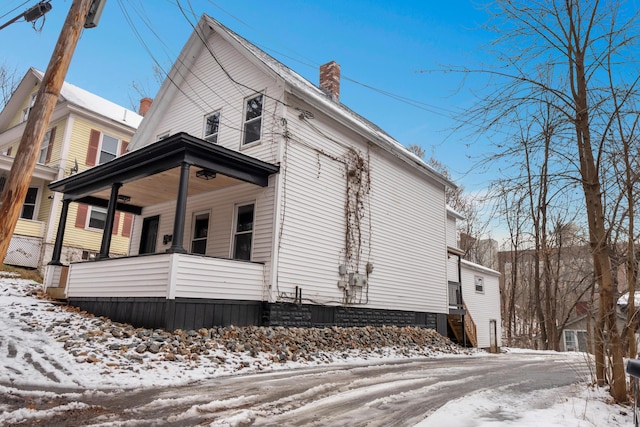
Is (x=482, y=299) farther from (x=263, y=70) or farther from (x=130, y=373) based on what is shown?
(x=130, y=373)

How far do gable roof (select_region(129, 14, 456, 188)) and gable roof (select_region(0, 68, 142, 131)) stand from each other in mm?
5196

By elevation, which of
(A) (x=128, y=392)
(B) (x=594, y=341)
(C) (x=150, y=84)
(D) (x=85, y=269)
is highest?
(C) (x=150, y=84)

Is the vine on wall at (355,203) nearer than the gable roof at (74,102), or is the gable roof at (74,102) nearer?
the vine on wall at (355,203)

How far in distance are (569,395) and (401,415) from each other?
2719mm

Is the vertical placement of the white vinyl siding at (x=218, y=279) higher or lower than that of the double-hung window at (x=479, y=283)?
lower

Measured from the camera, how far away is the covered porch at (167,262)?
25.9ft

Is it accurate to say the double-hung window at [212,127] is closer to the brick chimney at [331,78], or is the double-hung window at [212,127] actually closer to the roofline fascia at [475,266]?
the brick chimney at [331,78]

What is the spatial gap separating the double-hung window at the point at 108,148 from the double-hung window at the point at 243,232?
37.9ft

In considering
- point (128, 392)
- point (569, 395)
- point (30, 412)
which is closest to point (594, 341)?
point (569, 395)

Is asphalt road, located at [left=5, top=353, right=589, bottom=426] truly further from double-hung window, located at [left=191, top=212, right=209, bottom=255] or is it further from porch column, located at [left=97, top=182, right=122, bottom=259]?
double-hung window, located at [left=191, top=212, right=209, bottom=255]

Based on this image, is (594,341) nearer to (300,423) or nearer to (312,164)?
(300,423)

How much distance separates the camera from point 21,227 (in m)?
16.2

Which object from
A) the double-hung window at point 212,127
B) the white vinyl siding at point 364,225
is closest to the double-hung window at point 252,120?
the white vinyl siding at point 364,225

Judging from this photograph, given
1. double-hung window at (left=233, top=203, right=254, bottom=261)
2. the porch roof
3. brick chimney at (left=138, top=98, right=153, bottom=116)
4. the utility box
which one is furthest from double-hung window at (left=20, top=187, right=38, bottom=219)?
the utility box
